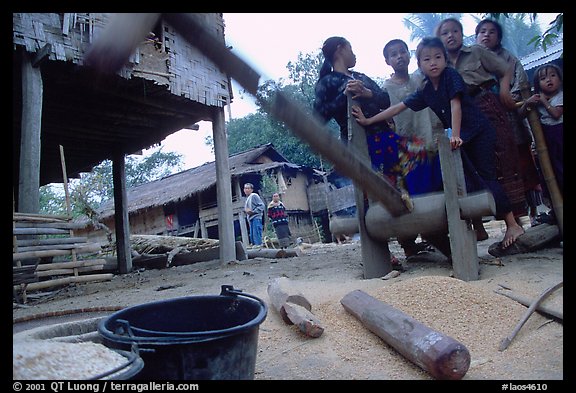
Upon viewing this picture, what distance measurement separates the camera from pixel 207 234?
18328 millimetres

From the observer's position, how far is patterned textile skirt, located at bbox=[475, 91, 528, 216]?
11.8 feet

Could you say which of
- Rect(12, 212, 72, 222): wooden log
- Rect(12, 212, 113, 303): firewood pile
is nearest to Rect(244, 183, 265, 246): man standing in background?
Rect(12, 212, 113, 303): firewood pile

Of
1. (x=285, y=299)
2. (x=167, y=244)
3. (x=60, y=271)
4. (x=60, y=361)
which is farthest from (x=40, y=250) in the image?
(x=167, y=244)

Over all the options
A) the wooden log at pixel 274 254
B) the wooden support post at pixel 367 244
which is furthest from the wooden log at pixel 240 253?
the wooden support post at pixel 367 244

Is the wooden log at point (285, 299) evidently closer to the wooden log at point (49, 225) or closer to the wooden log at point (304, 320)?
the wooden log at point (304, 320)

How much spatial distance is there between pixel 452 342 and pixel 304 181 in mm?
18979

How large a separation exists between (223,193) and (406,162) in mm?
4241

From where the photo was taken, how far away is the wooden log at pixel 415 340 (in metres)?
1.81

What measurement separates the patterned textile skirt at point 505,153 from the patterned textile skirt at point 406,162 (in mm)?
630

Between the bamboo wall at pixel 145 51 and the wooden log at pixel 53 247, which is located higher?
the bamboo wall at pixel 145 51

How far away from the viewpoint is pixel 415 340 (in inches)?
78.7

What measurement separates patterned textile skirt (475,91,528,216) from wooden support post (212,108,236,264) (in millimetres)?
4516

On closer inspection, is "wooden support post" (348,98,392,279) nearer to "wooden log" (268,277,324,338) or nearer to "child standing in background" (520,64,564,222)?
"wooden log" (268,277,324,338)
